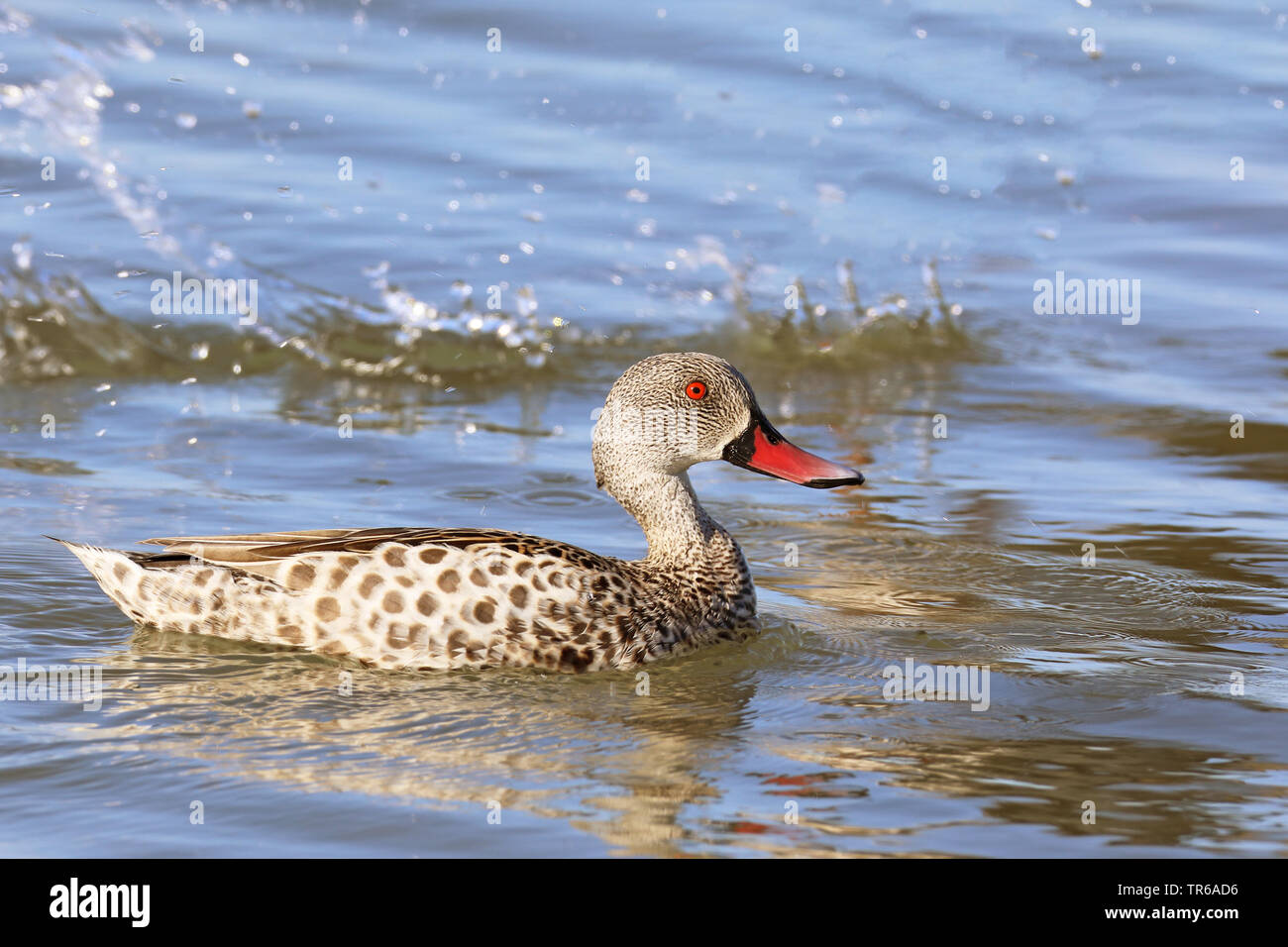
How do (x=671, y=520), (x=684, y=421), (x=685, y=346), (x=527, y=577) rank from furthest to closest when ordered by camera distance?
(x=685, y=346) < (x=671, y=520) < (x=684, y=421) < (x=527, y=577)

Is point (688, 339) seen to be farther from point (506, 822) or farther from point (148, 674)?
point (506, 822)

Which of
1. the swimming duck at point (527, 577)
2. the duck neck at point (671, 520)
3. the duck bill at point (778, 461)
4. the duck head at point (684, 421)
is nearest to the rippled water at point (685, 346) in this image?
the swimming duck at point (527, 577)

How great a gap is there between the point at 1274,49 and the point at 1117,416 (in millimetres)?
8523

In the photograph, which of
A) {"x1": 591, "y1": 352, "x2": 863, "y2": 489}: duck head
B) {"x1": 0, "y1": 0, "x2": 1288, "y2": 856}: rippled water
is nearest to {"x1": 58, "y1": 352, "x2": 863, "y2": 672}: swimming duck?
{"x1": 591, "y1": 352, "x2": 863, "y2": 489}: duck head

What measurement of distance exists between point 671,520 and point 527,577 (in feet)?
3.17

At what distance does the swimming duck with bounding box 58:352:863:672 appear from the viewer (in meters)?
7.13

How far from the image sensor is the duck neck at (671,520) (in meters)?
7.85

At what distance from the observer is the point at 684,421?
7.77 m

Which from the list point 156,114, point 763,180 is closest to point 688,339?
point 763,180

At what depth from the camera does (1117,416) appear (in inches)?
460

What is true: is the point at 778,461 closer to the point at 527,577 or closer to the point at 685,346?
the point at 527,577

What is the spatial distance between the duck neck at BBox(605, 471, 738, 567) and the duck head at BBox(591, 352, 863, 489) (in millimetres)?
56

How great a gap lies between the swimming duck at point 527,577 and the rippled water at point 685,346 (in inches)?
5.5

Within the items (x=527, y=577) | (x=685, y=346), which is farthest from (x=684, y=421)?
(x=685, y=346)
